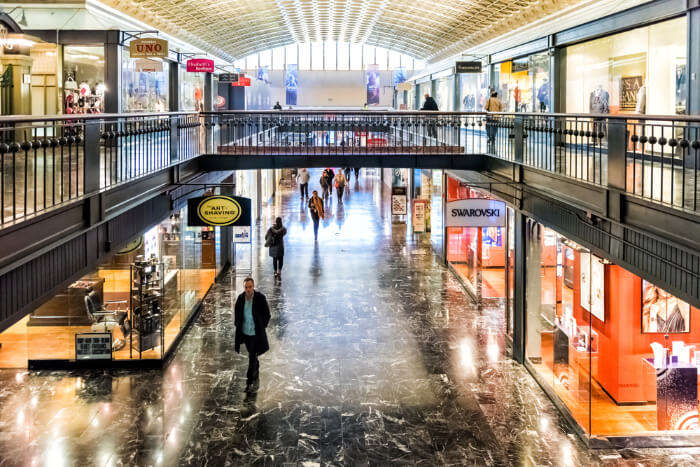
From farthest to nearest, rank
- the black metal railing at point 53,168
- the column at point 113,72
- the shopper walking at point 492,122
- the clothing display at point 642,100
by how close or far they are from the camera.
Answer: the column at point 113,72
the shopper walking at point 492,122
the clothing display at point 642,100
the black metal railing at point 53,168

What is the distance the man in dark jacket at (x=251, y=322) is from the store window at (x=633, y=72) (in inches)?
313

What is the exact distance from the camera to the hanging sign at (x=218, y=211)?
12859 mm

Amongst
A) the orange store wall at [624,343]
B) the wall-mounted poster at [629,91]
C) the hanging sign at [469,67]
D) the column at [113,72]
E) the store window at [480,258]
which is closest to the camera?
the orange store wall at [624,343]

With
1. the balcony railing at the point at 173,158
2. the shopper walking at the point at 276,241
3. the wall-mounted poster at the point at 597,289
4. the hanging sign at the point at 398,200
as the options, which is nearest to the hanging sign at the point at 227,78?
the hanging sign at the point at 398,200

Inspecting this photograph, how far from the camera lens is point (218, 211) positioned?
12.9m

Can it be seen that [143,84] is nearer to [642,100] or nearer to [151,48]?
[151,48]

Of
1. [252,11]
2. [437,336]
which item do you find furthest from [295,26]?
[437,336]

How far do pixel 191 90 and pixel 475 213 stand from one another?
1642 centimetres

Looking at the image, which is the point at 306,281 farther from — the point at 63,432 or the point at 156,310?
the point at 63,432

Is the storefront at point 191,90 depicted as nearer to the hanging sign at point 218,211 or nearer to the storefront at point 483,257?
the storefront at point 483,257

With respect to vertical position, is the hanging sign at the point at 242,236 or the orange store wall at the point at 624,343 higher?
the hanging sign at the point at 242,236

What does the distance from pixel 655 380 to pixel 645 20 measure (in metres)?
6.77

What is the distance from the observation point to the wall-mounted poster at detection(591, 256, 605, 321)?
999 cm

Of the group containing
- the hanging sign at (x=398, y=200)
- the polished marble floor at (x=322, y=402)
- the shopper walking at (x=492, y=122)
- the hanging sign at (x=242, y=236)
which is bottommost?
the polished marble floor at (x=322, y=402)
